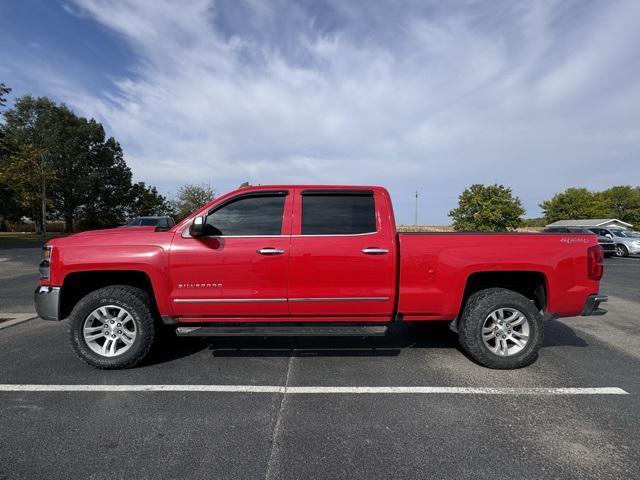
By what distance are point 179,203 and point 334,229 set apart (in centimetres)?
5135

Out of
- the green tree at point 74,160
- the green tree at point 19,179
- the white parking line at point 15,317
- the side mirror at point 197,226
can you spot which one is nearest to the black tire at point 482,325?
the side mirror at point 197,226

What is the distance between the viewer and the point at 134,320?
12.3 feet

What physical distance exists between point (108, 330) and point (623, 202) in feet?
317

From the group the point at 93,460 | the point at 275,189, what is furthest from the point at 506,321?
the point at 93,460

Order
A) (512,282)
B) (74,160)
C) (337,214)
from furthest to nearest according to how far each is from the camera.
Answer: (74,160) → (512,282) → (337,214)

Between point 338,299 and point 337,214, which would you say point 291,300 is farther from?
point 337,214

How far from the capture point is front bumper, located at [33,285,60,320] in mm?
3727

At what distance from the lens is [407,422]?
9.21ft

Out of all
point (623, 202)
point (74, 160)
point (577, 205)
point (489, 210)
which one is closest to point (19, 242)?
point (74, 160)

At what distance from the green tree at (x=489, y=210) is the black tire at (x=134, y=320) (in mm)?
53232

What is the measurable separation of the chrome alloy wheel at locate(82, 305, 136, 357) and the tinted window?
212cm

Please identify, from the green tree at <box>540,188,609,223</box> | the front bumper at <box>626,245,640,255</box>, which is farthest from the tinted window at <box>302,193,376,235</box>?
the green tree at <box>540,188,609,223</box>

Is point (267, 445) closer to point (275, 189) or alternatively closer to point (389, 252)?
point (389, 252)

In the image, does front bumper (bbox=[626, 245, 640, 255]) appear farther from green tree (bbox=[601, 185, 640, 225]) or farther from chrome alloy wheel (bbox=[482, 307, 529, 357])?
green tree (bbox=[601, 185, 640, 225])
